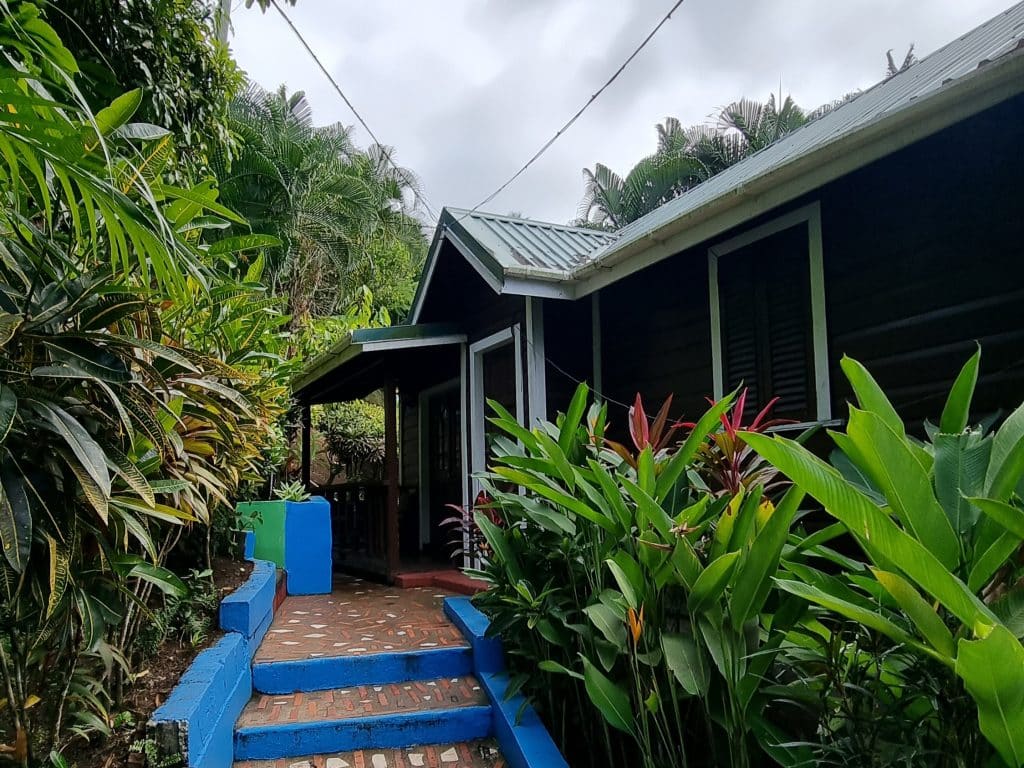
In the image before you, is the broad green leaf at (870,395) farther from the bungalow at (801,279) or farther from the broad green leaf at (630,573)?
the bungalow at (801,279)

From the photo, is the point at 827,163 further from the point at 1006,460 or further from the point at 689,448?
the point at 1006,460

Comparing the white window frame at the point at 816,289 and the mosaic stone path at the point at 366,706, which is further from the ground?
Result: the white window frame at the point at 816,289

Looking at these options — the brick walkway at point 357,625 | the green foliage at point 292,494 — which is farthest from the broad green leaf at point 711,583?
the green foliage at point 292,494

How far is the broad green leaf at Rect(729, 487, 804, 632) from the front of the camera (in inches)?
69.9

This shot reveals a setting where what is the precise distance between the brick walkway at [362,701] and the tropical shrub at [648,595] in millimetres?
525

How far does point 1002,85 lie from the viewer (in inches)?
91.9

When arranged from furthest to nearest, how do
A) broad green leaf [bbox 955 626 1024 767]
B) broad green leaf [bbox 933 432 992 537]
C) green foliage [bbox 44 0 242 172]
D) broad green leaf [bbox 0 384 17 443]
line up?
A: green foliage [bbox 44 0 242 172] → broad green leaf [bbox 0 384 17 443] → broad green leaf [bbox 933 432 992 537] → broad green leaf [bbox 955 626 1024 767]

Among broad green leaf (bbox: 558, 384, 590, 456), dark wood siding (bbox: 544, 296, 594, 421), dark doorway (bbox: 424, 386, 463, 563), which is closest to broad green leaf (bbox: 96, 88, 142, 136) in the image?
broad green leaf (bbox: 558, 384, 590, 456)

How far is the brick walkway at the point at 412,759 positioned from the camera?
9.62ft

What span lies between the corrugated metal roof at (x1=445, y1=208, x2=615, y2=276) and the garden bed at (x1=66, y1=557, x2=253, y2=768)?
9.86ft

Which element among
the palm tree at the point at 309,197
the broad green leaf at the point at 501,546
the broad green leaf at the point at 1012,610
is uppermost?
the palm tree at the point at 309,197

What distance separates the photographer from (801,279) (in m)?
3.83

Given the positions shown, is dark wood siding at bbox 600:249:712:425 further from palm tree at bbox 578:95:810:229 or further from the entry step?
palm tree at bbox 578:95:810:229

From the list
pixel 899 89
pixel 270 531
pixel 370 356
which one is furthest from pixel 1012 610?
pixel 370 356
